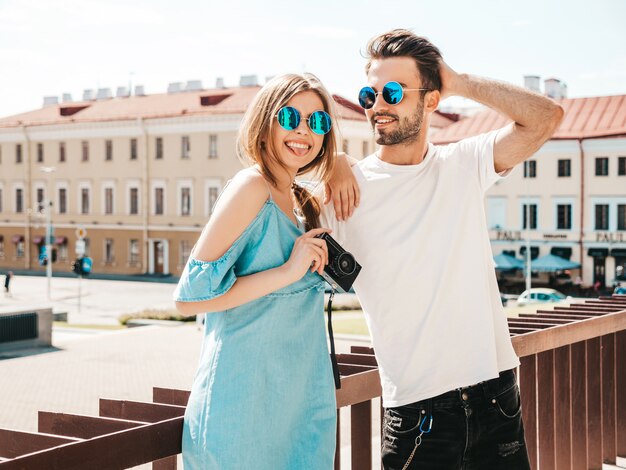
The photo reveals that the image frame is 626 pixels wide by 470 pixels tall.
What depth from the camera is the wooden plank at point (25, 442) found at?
6.98 feet

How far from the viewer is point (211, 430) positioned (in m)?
2.26

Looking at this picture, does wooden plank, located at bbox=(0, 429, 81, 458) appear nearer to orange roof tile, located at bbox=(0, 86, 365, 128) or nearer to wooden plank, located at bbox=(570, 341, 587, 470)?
wooden plank, located at bbox=(570, 341, 587, 470)

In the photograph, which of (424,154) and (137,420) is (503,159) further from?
(137,420)

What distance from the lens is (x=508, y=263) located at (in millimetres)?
46438

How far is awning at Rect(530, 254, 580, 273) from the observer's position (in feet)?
147

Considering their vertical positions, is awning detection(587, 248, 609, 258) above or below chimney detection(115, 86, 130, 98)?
below

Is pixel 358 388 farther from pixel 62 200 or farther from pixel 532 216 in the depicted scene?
pixel 62 200

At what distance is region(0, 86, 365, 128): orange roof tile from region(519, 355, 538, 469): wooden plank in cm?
4634

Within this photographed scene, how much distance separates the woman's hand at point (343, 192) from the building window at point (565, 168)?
45.7 m

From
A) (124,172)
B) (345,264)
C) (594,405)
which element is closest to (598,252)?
(124,172)

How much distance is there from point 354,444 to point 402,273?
655mm

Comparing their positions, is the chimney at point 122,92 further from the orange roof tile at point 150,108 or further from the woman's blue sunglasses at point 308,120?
the woman's blue sunglasses at point 308,120

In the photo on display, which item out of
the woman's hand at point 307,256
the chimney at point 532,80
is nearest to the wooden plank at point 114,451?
the woman's hand at point 307,256

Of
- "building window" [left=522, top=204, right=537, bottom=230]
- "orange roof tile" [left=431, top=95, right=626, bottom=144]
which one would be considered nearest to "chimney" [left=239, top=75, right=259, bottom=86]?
"orange roof tile" [left=431, top=95, right=626, bottom=144]
